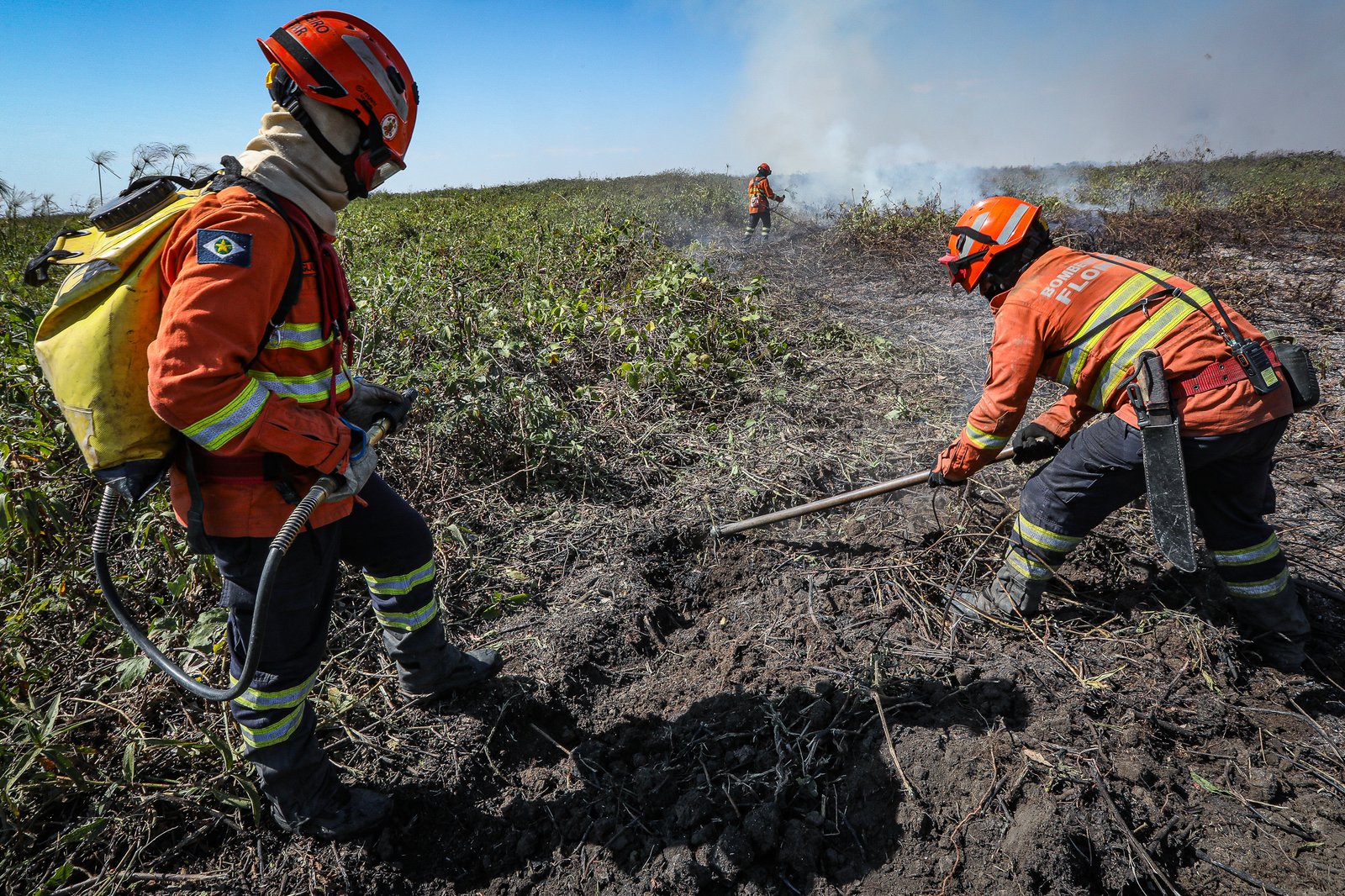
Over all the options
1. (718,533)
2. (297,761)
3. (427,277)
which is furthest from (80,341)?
(427,277)

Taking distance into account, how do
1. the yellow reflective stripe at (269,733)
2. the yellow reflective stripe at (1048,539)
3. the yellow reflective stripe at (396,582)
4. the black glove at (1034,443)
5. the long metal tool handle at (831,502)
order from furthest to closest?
the long metal tool handle at (831,502) < the black glove at (1034,443) < the yellow reflective stripe at (1048,539) < the yellow reflective stripe at (396,582) < the yellow reflective stripe at (269,733)

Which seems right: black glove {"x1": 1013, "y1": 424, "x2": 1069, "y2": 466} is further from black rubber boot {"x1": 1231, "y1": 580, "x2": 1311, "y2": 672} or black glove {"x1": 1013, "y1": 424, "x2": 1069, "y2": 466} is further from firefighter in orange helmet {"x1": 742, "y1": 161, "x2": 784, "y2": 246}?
firefighter in orange helmet {"x1": 742, "y1": 161, "x2": 784, "y2": 246}

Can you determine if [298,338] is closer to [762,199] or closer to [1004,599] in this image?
[1004,599]

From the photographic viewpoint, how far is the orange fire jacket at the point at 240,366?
4.65 ft

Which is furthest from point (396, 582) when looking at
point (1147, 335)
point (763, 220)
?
point (763, 220)

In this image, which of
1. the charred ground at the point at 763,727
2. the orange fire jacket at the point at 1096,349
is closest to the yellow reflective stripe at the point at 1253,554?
the charred ground at the point at 763,727

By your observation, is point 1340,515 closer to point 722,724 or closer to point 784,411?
point 784,411

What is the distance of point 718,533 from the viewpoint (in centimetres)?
342

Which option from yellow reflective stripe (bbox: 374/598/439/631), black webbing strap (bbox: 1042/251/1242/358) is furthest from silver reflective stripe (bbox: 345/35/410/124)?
black webbing strap (bbox: 1042/251/1242/358)

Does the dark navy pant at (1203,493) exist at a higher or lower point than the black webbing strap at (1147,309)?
lower

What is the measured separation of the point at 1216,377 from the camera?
223cm

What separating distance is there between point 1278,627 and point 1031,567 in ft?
2.94

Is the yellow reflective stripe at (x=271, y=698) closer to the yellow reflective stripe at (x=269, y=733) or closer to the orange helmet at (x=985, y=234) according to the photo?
the yellow reflective stripe at (x=269, y=733)

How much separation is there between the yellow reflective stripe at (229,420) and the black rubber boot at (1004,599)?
2.79 meters
